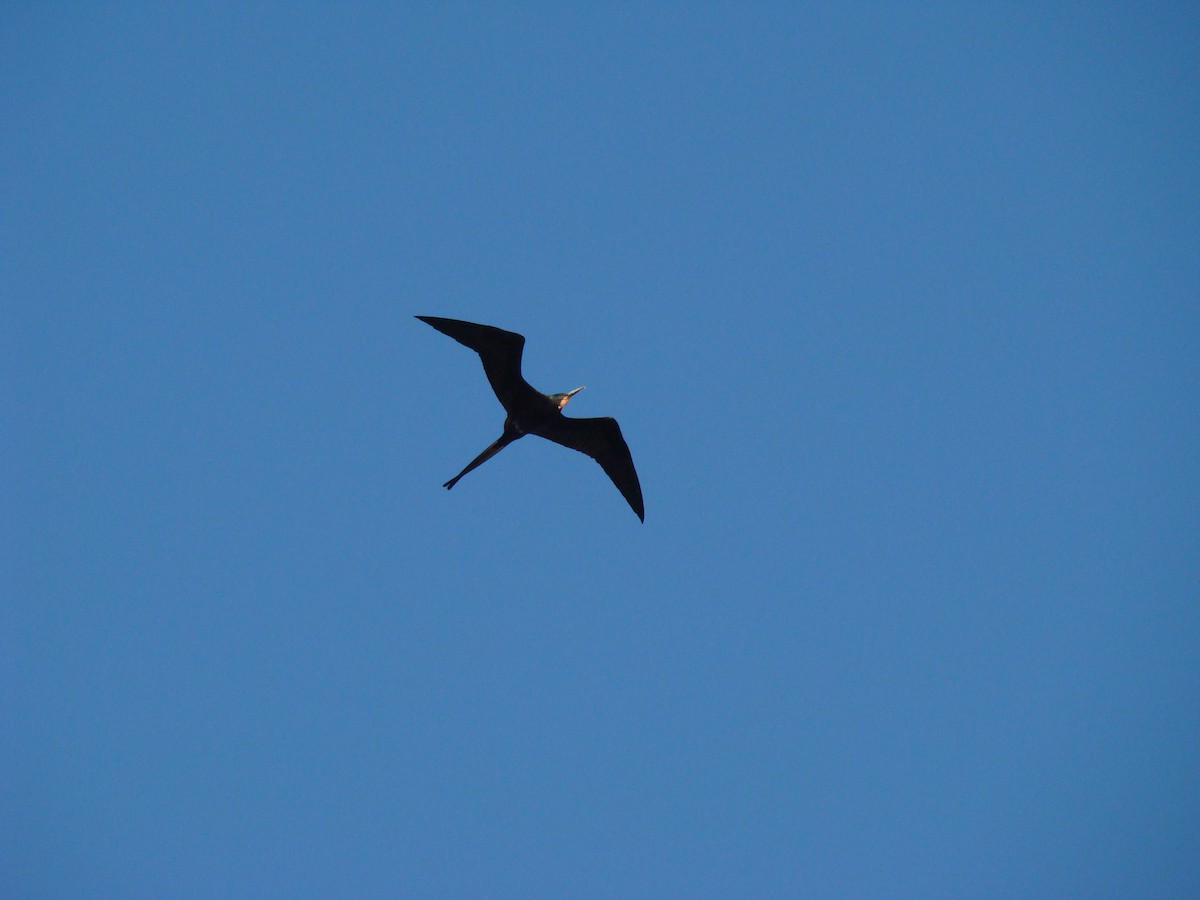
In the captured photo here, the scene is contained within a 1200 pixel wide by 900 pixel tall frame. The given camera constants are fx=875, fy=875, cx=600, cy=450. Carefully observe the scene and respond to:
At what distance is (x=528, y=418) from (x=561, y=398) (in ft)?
2.14

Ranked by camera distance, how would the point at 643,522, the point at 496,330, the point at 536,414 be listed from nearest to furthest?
the point at 496,330
the point at 536,414
the point at 643,522

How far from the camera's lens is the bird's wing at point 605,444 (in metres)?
15.1

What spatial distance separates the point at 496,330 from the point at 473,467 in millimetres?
2276

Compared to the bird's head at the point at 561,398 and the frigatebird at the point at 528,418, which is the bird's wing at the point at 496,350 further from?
the bird's head at the point at 561,398

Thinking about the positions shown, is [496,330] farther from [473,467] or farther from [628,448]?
[628,448]

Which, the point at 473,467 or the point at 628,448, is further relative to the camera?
the point at 628,448

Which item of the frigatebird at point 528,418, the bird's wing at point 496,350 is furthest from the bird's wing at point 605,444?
the bird's wing at point 496,350

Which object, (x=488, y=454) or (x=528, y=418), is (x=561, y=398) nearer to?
(x=528, y=418)

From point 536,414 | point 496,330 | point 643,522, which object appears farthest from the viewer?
point 643,522

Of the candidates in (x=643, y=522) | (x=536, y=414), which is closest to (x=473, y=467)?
(x=536, y=414)

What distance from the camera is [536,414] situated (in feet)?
47.9

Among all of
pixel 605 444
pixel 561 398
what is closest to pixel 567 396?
pixel 561 398

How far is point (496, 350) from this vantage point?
542 inches

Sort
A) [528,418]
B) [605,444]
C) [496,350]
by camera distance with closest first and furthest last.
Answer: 1. [496,350]
2. [528,418]
3. [605,444]
